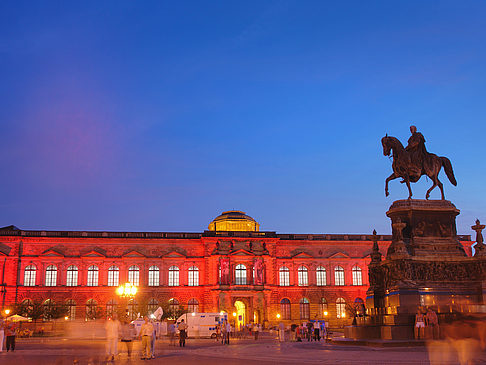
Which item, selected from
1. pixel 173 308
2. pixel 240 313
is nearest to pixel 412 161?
pixel 173 308

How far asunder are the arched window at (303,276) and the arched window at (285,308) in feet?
9.87

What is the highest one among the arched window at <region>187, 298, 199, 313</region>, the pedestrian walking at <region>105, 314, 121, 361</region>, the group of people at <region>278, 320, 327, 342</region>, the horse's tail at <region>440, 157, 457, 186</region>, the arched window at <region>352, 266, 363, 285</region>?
the horse's tail at <region>440, 157, 457, 186</region>

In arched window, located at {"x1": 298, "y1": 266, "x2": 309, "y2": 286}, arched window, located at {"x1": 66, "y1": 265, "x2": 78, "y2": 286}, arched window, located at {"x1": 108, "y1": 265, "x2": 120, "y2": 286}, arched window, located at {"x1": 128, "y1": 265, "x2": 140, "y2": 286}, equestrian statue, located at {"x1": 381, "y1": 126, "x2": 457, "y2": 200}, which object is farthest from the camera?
arched window, located at {"x1": 298, "y1": 266, "x2": 309, "y2": 286}

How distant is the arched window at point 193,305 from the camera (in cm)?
6825

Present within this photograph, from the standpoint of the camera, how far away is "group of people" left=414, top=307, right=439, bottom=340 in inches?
723

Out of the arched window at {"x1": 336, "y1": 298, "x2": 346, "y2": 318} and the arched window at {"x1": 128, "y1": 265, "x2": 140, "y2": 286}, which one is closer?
the arched window at {"x1": 128, "y1": 265, "x2": 140, "y2": 286}

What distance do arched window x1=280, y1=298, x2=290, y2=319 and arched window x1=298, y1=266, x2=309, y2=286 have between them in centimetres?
301

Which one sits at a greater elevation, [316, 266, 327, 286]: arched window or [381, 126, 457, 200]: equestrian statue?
[381, 126, 457, 200]: equestrian statue

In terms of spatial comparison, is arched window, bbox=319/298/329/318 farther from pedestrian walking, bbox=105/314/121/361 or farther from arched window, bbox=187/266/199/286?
pedestrian walking, bbox=105/314/121/361

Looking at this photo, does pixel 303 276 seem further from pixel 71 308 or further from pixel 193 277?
pixel 71 308

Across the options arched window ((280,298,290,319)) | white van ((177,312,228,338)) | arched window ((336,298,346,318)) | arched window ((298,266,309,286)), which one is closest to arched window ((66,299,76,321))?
arched window ((280,298,290,319))

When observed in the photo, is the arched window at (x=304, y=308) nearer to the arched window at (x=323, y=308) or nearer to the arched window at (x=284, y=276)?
the arched window at (x=323, y=308)

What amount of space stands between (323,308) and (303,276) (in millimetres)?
4768

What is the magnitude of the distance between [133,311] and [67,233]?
13.6 m
